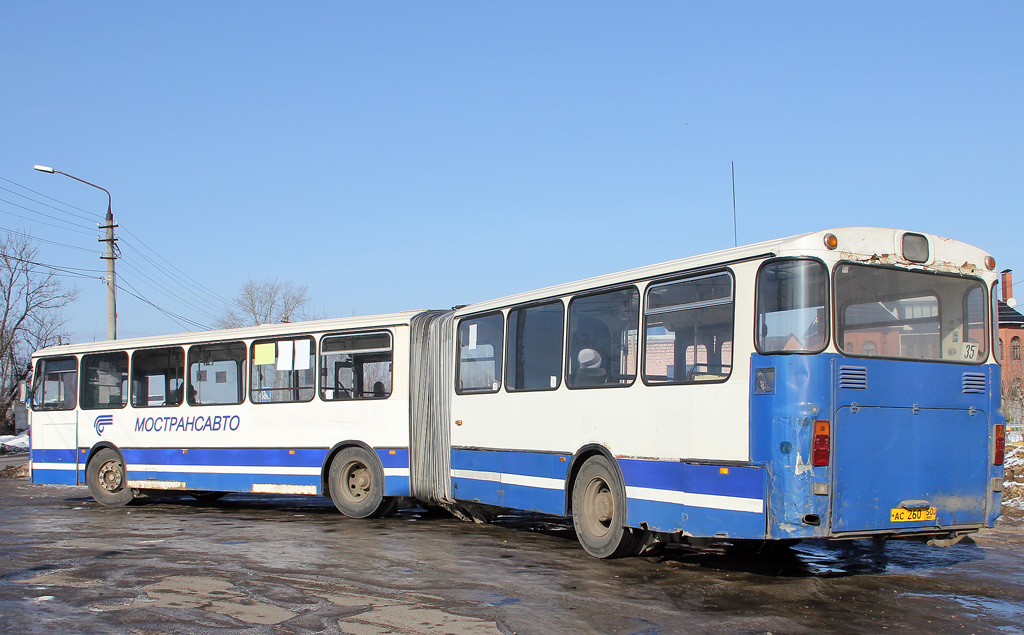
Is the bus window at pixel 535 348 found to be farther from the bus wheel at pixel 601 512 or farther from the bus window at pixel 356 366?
the bus window at pixel 356 366

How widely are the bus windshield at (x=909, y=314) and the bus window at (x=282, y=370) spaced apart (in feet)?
30.6

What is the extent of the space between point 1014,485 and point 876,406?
9.07 metres

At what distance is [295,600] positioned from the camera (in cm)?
787

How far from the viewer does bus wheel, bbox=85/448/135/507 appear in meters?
17.1

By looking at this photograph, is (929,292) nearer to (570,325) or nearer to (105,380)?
(570,325)

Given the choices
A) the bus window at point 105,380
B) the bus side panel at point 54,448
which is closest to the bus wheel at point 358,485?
the bus window at point 105,380

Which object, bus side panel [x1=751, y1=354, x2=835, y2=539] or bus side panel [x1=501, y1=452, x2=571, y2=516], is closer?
bus side panel [x1=751, y1=354, x2=835, y2=539]

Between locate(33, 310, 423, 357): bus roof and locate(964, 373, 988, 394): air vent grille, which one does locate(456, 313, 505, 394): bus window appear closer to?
locate(33, 310, 423, 357): bus roof

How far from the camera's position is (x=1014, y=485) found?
611 inches

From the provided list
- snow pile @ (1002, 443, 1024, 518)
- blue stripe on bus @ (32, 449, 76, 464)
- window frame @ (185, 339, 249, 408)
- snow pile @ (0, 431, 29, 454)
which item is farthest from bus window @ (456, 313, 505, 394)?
snow pile @ (0, 431, 29, 454)

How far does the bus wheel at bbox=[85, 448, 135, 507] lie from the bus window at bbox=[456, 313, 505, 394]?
7755 millimetres

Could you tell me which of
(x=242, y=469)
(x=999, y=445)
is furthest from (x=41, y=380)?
(x=999, y=445)

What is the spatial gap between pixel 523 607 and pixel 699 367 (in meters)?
2.86

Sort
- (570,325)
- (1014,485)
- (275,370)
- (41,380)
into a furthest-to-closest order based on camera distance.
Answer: (41,380) → (275,370) → (1014,485) → (570,325)
